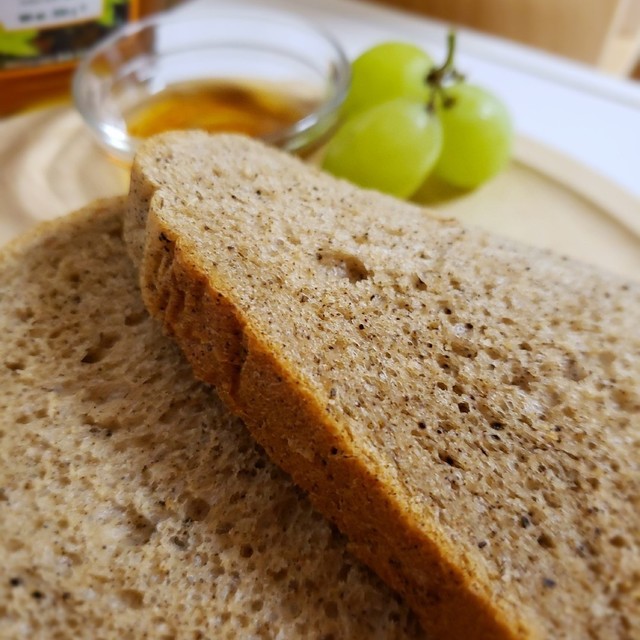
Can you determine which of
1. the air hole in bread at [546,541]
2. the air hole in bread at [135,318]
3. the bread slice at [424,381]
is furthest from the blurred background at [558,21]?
the air hole in bread at [546,541]

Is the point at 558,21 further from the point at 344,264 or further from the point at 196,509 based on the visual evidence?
the point at 196,509

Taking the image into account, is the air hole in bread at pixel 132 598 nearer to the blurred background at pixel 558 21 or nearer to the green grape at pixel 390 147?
the green grape at pixel 390 147

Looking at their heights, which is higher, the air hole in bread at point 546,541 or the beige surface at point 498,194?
the air hole in bread at point 546,541

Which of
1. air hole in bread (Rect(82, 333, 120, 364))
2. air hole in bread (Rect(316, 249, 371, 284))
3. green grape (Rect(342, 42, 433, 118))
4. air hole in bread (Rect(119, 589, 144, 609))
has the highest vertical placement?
green grape (Rect(342, 42, 433, 118))

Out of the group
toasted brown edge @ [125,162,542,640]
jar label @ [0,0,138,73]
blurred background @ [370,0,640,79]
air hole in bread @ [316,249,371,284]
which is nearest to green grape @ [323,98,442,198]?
air hole in bread @ [316,249,371,284]

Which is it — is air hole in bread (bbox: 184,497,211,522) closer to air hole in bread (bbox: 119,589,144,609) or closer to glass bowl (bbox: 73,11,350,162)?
air hole in bread (bbox: 119,589,144,609)

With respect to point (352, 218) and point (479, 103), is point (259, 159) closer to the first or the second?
point (352, 218)

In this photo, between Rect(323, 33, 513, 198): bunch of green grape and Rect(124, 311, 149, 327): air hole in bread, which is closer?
Rect(124, 311, 149, 327): air hole in bread
